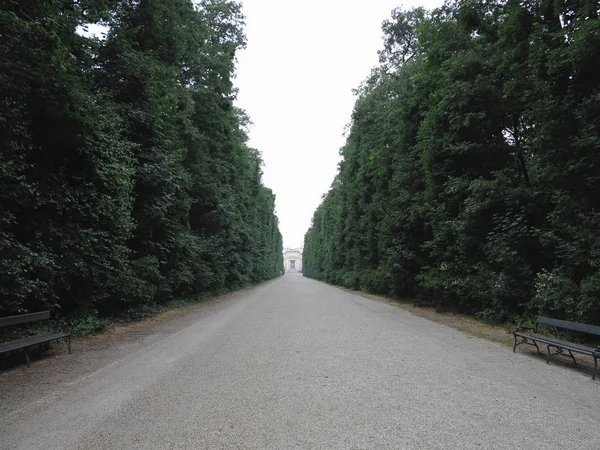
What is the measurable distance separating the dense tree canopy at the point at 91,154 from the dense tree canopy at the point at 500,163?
996 cm

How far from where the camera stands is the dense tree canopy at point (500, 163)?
7.45m

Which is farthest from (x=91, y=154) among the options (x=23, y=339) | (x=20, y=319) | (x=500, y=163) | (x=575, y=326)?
(x=500, y=163)

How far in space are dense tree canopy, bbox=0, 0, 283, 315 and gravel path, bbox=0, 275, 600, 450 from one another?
1928mm

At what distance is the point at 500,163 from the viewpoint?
Result: 12.6 meters

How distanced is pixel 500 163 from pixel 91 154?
41.7ft

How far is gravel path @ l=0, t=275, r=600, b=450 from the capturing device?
3291 millimetres

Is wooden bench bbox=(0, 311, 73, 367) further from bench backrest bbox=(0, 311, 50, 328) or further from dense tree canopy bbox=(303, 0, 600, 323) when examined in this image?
dense tree canopy bbox=(303, 0, 600, 323)

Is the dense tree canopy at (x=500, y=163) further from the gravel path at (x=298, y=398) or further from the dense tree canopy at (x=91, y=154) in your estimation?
the dense tree canopy at (x=91, y=154)

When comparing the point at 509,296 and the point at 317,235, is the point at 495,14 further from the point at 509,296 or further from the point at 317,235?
the point at 317,235

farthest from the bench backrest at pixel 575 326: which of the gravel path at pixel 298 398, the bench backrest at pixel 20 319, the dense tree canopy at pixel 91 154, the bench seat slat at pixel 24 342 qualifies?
the dense tree canopy at pixel 91 154

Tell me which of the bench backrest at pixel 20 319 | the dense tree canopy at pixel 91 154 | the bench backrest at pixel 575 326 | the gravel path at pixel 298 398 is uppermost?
the dense tree canopy at pixel 91 154

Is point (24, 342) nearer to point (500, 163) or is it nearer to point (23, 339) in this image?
point (23, 339)

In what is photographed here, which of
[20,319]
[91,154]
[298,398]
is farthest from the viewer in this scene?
[91,154]

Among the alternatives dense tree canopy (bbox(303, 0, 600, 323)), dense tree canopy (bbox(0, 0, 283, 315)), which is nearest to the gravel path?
dense tree canopy (bbox(0, 0, 283, 315))
